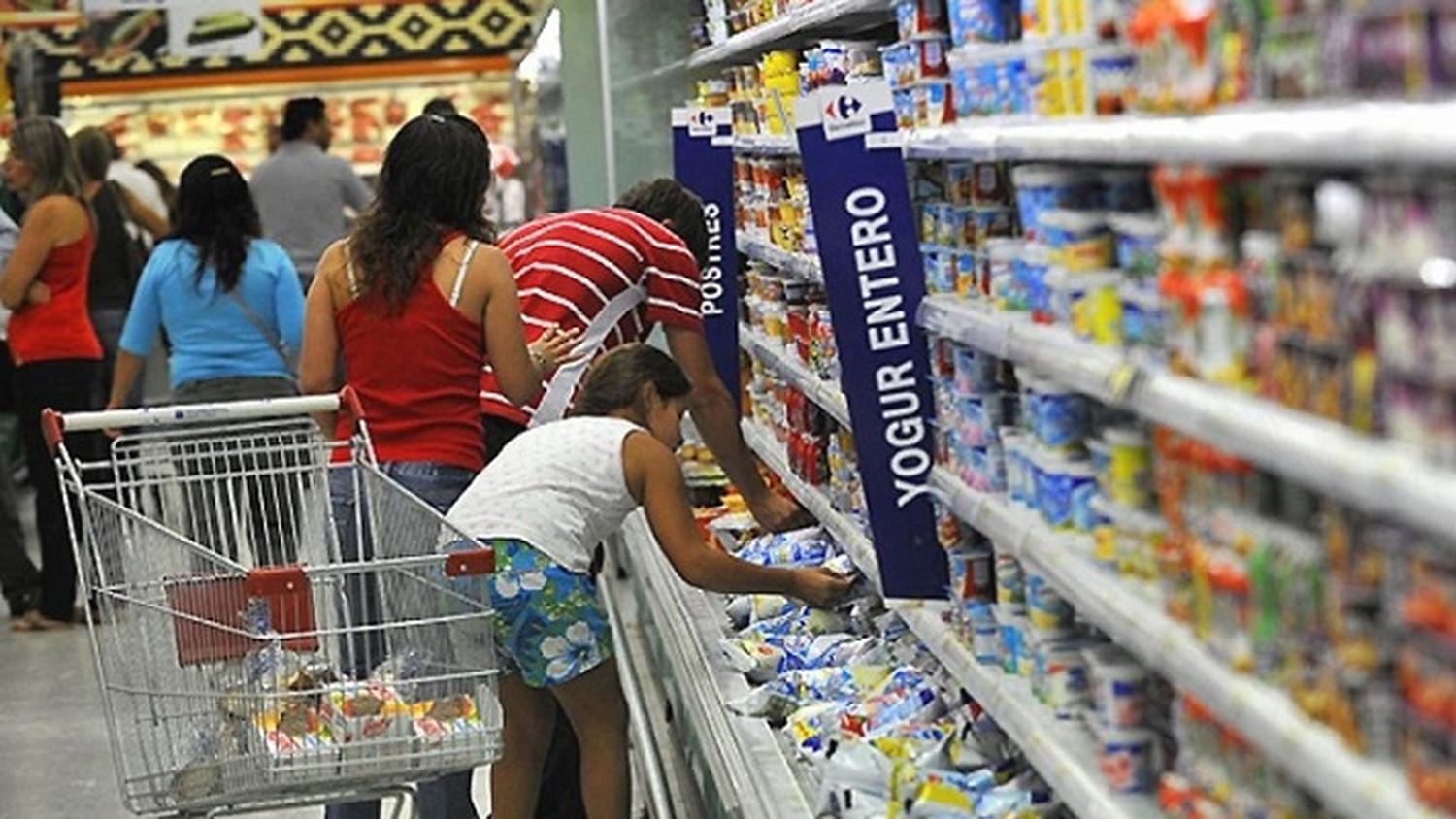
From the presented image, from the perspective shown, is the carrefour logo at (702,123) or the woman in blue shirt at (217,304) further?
the woman in blue shirt at (217,304)

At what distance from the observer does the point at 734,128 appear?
23.2ft

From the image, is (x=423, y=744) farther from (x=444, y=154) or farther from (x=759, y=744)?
(x=444, y=154)

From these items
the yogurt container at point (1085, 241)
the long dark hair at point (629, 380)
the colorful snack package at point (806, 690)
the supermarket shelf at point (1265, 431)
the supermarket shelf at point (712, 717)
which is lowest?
the supermarket shelf at point (712, 717)

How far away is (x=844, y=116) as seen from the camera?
3.88m

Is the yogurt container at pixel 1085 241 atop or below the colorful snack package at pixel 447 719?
atop

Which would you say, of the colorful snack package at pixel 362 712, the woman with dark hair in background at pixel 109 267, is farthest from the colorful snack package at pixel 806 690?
the woman with dark hair in background at pixel 109 267

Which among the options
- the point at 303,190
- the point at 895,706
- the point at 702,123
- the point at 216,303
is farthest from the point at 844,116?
the point at 303,190

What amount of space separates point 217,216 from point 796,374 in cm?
279

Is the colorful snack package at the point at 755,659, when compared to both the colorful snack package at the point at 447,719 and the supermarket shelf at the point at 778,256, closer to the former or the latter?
the supermarket shelf at the point at 778,256

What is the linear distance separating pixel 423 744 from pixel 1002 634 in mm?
1023

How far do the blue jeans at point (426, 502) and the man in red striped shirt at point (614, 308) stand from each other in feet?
1.70

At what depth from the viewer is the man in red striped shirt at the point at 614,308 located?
19.2 ft

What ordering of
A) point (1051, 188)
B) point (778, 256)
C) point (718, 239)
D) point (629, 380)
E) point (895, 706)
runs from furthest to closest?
point (718, 239) < point (778, 256) < point (629, 380) < point (895, 706) < point (1051, 188)

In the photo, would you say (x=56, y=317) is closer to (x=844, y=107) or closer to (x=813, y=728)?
(x=813, y=728)
